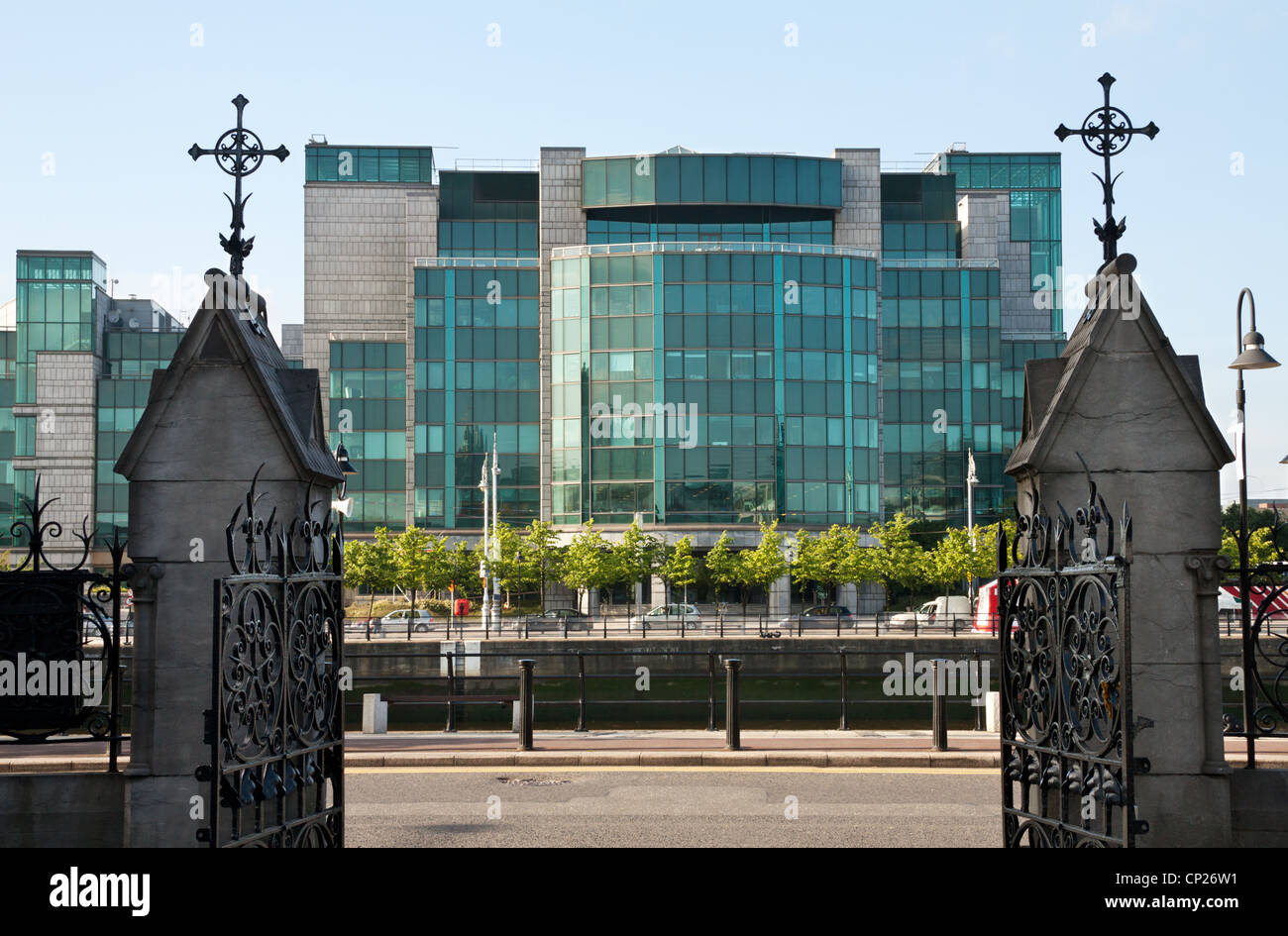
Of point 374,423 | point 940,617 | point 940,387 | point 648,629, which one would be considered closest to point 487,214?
point 374,423

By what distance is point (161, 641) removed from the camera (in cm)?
771

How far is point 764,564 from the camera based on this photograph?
67938 millimetres

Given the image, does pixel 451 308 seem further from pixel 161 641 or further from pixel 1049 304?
pixel 161 641

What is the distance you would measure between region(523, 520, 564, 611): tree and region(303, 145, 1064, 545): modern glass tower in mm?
5427

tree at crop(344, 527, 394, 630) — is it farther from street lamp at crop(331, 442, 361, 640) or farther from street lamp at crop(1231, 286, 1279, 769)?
street lamp at crop(1231, 286, 1279, 769)

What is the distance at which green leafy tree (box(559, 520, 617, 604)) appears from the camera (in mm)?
68438

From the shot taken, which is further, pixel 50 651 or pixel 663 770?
pixel 663 770

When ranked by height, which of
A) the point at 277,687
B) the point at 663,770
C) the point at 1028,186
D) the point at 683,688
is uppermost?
the point at 1028,186

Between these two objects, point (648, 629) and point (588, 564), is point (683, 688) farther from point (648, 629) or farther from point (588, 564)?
point (588, 564)

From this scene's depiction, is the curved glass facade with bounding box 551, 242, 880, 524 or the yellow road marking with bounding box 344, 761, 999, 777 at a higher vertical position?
the curved glass facade with bounding box 551, 242, 880, 524

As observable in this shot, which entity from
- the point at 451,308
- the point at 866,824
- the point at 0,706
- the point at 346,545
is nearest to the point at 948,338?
the point at 451,308

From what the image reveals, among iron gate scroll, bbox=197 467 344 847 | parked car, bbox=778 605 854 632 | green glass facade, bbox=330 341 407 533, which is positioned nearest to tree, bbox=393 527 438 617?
green glass facade, bbox=330 341 407 533

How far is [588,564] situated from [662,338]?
576 inches
